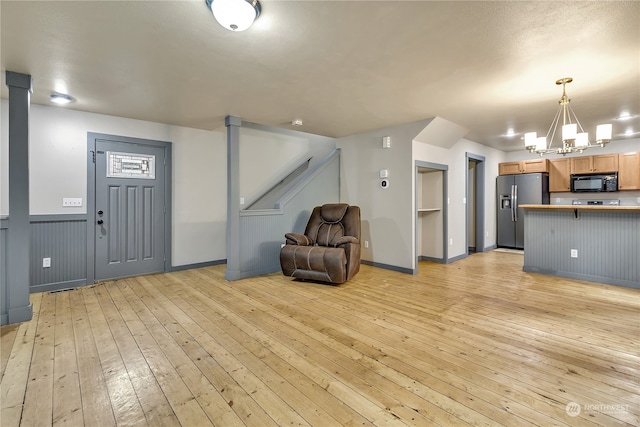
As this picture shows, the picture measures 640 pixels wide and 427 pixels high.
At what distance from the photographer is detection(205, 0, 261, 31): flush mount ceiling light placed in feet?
6.04

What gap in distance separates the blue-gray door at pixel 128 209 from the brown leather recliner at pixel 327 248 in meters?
2.18

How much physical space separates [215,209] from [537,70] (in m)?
4.88

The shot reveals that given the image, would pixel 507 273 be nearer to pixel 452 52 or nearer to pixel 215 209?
pixel 452 52

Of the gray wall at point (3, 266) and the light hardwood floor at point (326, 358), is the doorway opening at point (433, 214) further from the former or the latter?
the gray wall at point (3, 266)

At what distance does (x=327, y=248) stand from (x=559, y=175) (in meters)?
6.02

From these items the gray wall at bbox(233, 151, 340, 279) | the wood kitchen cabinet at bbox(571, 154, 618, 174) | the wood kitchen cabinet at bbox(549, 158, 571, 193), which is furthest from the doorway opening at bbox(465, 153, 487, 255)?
the gray wall at bbox(233, 151, 340, 279)

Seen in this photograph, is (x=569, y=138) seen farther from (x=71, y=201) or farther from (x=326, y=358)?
(x=71, y=201)

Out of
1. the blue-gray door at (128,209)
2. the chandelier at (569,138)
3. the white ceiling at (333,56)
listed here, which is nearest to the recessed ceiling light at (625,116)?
the white ceiling at (333,56)

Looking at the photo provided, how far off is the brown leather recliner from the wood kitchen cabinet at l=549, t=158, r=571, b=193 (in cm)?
523

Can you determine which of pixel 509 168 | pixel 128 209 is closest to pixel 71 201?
pixel 128 209

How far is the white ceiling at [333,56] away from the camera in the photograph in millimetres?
2004

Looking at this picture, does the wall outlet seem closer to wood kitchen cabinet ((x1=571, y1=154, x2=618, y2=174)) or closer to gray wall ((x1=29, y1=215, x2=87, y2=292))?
gray wall ((x1=29, y1=215, x2=87, y2=292))

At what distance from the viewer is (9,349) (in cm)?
236

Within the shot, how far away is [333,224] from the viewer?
4.77 metres
